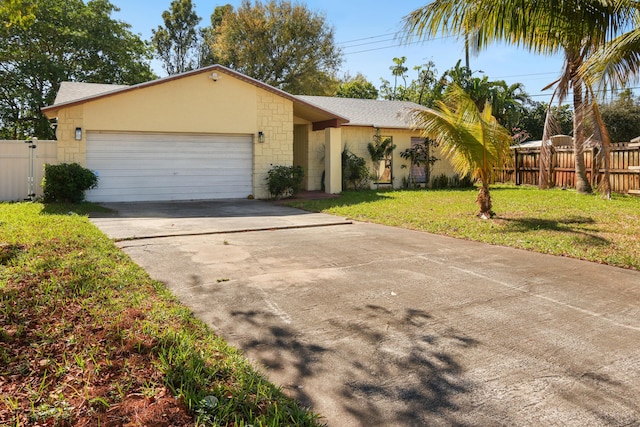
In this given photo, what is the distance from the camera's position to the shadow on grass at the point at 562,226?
8.23m

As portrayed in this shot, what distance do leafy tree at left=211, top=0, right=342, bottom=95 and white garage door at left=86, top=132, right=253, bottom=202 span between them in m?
20.0

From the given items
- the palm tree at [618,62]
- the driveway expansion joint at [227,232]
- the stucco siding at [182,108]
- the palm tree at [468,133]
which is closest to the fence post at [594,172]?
the palm tree at [468,133]

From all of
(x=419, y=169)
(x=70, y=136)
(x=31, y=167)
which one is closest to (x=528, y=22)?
(x=70, y=136)

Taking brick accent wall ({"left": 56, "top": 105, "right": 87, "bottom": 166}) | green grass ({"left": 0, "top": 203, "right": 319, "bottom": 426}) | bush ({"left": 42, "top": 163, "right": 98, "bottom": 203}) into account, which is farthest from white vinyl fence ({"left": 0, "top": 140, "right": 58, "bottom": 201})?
green grass ({"left": 0, "top": 203, "right": 319, "bottom": 426})

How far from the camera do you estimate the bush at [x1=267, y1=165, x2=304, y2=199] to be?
15.5 meters

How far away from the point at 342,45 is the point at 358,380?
35.6 metres

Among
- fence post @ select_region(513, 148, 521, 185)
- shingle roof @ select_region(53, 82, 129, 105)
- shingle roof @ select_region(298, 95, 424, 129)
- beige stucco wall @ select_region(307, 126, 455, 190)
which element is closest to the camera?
shingle roof @ select_region(53, 82, 129, 105)

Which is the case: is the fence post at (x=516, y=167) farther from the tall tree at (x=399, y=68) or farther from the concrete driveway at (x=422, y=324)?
Answer: the tall tree at (x=399, y=68)

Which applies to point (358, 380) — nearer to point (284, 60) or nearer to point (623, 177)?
point (623, 177)

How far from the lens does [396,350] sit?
3691 millimetres

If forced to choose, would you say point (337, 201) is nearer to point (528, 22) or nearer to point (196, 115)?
point (196, 115)

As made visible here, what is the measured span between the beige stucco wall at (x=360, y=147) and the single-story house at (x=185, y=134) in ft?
4.66

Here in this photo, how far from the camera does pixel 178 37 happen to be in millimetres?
41562

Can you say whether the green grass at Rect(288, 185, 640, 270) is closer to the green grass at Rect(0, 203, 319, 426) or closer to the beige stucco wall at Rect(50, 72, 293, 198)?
the beige stucco wall at Rect(50, 72, 293, 198)
